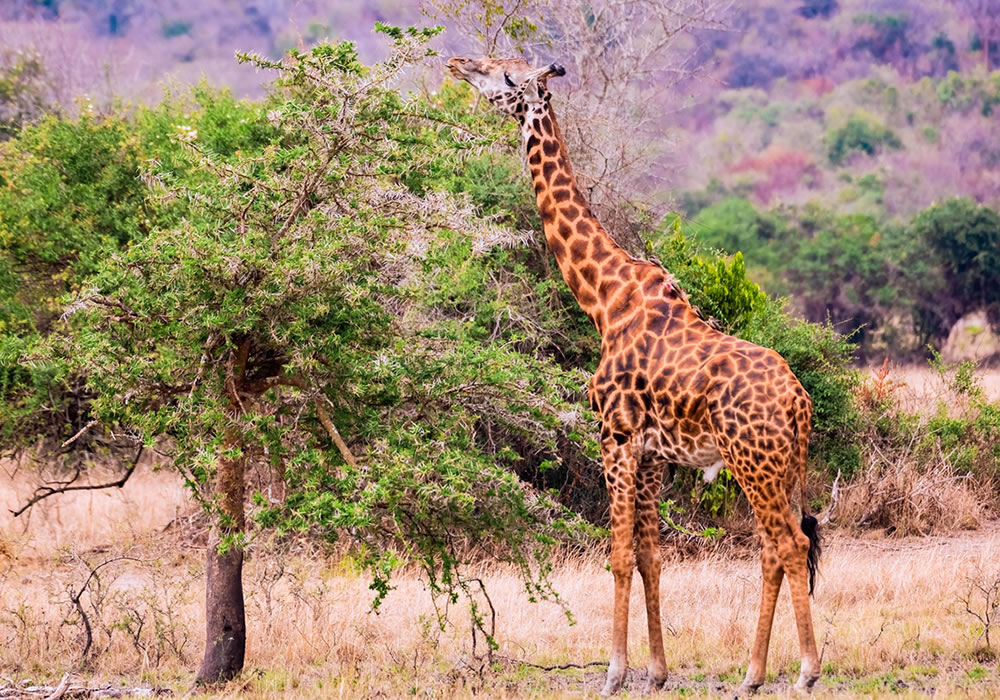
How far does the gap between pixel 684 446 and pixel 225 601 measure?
10.4 ft

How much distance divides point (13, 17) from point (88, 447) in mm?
56693

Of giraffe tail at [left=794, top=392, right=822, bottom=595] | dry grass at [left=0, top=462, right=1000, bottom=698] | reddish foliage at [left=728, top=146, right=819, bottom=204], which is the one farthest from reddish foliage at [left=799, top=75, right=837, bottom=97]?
giraffe tail at [left=794, top=392, right=822, bottom=595]

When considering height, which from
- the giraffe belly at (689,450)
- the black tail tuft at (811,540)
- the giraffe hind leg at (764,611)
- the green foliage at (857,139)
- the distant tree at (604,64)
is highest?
the green foliage at (857,139)

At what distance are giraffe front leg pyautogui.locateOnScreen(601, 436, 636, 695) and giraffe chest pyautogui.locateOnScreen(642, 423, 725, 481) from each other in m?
0.17

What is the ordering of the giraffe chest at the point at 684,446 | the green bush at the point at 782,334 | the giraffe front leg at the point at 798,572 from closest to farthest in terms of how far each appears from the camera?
1. the giraffe front leg at the point at 798,572
2. the giraffe chest at the point at 684,446
3. the green bush at the point at 782,334

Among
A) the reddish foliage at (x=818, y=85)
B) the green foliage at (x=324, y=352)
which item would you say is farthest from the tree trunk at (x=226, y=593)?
the reddish foliage at (x=818, y=85)

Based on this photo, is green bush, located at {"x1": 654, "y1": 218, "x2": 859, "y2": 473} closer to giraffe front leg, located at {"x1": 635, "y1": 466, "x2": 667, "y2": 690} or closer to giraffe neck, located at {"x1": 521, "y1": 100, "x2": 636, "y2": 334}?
giraffe neck, located at {"x1": 521, "y1": 100, "x2": 636, "y2": 334}

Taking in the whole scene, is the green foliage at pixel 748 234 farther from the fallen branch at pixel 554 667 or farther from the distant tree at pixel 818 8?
the distant tree at pixel 818 8

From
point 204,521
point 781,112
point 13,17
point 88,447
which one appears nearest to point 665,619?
point 204,521

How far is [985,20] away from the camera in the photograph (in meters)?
75.9

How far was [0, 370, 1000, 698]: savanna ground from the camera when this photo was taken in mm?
8148

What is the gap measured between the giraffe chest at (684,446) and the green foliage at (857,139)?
215ft

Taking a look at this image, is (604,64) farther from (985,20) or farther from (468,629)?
(985,20)

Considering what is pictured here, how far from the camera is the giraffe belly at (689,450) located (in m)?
7.78
